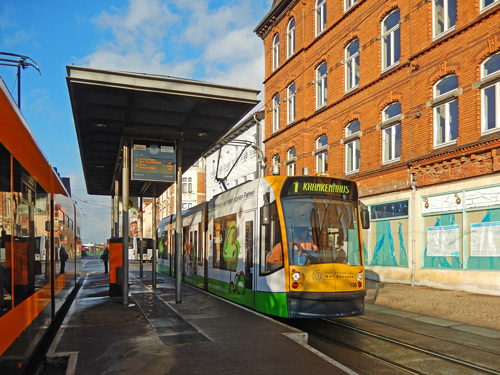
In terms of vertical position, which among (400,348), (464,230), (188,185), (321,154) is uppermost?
(321,154)

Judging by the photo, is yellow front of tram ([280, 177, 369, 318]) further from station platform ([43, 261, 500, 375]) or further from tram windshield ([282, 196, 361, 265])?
station platform ([43, 261, 500, 375])

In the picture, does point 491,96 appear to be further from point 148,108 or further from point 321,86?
point 321,86

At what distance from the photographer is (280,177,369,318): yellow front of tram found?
9414mm

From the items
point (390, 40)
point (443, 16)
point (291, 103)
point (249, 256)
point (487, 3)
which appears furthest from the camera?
point (291, 103)

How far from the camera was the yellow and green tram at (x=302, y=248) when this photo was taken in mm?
9453

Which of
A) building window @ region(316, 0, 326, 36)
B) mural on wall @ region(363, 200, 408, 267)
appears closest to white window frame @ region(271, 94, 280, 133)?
building window @ region(316, 0, 326, 36)

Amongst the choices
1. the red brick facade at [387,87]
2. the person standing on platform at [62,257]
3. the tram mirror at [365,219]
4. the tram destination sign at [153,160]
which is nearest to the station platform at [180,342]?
the person standing on platform at [62,257]

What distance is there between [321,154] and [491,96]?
35.2ft

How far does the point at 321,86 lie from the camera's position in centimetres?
2552

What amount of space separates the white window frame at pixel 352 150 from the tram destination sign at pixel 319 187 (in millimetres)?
11619

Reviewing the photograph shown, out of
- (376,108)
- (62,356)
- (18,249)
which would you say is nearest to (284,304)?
(62,356)

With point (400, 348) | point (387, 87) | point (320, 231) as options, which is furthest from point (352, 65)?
point (400, 348)

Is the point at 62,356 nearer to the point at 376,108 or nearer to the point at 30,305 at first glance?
the point at 30,305

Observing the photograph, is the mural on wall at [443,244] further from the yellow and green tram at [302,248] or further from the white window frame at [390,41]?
the yellow and green tram at [302,248]
